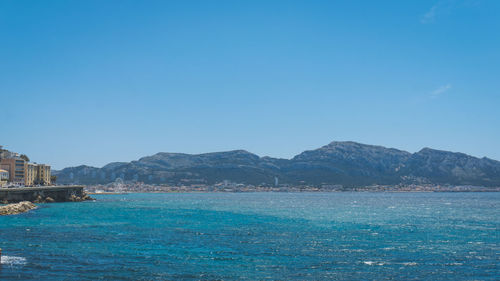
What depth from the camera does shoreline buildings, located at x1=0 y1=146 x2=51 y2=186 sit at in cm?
16112

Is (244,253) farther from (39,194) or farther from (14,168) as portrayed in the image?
(14,168)

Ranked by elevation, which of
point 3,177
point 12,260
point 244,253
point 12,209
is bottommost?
point 244,253

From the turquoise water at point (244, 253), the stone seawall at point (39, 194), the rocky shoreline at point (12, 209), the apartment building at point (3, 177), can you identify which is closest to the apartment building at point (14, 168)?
the apartment building at point (3, 177)

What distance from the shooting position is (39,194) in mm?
131750

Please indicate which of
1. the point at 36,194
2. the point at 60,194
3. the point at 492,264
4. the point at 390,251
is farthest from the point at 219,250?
the point at 60,194

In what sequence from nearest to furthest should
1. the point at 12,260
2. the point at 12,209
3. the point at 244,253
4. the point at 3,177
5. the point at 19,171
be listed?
the point at 12,260 → the point at 244,253 → the point at 12,209 → the point at 3,177 → the point at 19,171

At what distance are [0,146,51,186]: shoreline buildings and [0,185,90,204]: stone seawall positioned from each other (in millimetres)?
16946

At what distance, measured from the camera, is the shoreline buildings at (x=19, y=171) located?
529 ft

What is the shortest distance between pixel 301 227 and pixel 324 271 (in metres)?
33.3

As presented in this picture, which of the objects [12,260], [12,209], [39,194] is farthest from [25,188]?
[12,260]

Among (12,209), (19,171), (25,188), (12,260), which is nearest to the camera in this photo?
(12,260)

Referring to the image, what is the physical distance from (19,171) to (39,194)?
45835mm

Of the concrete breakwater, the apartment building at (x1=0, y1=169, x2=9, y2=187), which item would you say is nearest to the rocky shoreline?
the concrete breakwater

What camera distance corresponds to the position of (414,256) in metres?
40.0
